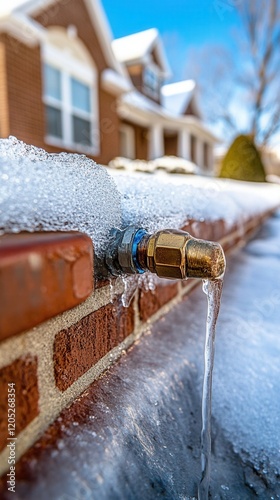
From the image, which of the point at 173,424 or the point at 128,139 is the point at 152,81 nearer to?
the point at 128,139

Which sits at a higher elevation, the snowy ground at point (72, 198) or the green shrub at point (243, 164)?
the green shrub at point (243, 164)

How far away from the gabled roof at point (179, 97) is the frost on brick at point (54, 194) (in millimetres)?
15851

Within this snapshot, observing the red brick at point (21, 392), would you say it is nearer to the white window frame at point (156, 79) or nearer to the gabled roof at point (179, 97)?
the white window frame at point (156, 79)

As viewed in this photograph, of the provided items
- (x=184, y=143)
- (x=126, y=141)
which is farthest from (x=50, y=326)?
(x=184, y=143)

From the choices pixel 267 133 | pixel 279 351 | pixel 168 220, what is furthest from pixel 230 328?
pixel 267 133

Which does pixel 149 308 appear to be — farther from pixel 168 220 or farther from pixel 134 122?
pixel 134 122

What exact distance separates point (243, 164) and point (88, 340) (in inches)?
313

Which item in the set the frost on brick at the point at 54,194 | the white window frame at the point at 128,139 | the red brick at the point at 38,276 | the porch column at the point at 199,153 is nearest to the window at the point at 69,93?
the white window frame at the point at 128,139

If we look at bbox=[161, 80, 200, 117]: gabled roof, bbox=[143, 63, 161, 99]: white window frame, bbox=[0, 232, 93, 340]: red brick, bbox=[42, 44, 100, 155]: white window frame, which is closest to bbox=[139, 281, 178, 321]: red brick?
bbox=[0, 232, 93, 340]: red brick

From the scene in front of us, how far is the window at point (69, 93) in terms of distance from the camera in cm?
682

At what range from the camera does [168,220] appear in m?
0.83

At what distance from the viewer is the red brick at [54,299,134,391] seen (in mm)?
530

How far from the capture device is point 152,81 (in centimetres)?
1355

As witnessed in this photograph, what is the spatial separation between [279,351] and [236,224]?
1104mm
